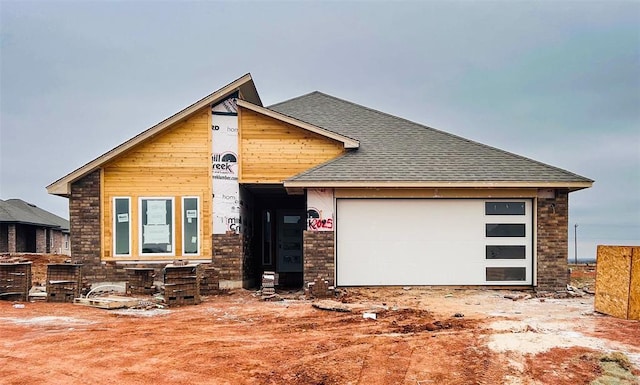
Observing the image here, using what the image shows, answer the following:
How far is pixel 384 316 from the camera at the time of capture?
35.3 ft

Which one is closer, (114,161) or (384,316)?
(384,316)

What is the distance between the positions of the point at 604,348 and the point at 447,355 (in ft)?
7.67

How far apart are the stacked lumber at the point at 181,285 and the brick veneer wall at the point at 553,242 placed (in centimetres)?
933

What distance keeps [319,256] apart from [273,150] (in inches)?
138

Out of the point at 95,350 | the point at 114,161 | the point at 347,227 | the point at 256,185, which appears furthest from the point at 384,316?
the point at 114,161

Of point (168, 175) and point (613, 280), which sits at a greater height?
point (168, 175)

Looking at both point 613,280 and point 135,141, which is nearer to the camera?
point 613,280

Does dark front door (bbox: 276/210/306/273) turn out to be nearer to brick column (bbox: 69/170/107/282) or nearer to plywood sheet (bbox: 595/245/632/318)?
brick column (bbox: 69/170/107/282)

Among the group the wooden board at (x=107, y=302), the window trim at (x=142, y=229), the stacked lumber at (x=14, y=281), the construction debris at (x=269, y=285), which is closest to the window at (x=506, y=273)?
the construction debris at (x=269, y=285)

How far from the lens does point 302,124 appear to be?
1518 cm

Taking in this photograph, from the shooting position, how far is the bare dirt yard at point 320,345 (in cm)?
646

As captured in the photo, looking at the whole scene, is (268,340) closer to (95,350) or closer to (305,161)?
(95,350)

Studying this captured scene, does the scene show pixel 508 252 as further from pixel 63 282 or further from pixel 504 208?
pixel 63 282

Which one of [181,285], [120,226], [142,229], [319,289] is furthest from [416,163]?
[120,226]
